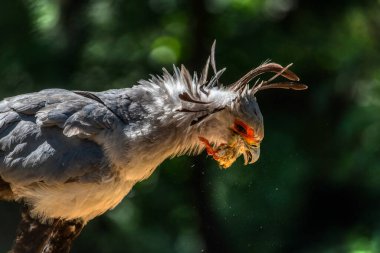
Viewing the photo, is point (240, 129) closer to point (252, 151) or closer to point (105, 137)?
point (252, 151)

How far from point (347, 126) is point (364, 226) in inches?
25.1

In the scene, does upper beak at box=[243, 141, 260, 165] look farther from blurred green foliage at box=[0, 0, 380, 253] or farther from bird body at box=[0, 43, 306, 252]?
blurred green foliage at box=[0, 0, 380, 253]

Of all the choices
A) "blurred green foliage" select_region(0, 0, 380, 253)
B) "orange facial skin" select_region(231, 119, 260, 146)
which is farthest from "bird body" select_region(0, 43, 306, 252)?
"blurred green foliage" select_region(0, 0, 380, 253)

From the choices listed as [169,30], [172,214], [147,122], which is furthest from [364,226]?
[147,122]

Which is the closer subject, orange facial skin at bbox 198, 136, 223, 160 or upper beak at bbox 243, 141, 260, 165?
upper beak at bbox 243, 141, 260, 165

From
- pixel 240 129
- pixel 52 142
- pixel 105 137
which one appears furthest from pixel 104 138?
pixel 240 129

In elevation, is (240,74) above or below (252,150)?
below

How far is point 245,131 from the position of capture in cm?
397

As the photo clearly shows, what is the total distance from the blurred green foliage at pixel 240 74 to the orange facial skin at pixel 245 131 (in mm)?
1858

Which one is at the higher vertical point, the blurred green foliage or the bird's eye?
the bird's eye

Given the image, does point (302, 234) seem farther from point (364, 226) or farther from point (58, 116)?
point (58, 116)

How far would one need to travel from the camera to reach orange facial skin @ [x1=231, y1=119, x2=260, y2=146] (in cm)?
396

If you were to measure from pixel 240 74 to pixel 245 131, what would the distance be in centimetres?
189

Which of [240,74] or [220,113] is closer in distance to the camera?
[220,113]
